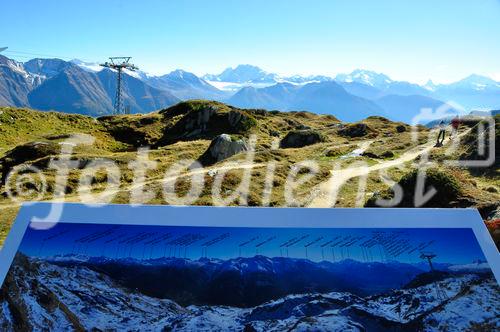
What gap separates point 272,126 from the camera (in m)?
58.8

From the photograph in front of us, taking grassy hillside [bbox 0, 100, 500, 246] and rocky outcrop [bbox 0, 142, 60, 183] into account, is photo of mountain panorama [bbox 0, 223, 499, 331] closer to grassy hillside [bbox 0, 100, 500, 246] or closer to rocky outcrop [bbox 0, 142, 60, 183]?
grassy hillside [bbox 0, 100, 500, 246]

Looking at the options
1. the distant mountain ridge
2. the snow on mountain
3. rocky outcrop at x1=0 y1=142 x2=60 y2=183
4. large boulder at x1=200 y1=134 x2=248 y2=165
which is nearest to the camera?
the snow on mountain

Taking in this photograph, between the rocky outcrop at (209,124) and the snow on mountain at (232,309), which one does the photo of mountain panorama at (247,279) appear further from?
the rocky outcrop at (209,124)

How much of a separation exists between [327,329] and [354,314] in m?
0.52

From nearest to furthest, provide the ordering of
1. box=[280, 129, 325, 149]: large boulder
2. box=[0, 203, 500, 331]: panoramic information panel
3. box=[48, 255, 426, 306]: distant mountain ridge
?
box=[0, 203, 500, 331]: panoramic information panel, box=[48, 255, 426, 306]: distant mountain ridge, box=[280, 129, 325, 149]: large boulder

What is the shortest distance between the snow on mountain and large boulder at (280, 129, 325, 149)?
134 ft

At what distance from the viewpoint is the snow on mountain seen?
626cm

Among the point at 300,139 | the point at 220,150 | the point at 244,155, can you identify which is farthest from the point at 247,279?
the point at 300,139

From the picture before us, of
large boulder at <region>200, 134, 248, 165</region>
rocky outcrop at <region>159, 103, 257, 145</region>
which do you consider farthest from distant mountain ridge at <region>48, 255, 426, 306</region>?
rocky outcrop at <region>159, 103, 257, 145</region>

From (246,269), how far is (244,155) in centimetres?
2930

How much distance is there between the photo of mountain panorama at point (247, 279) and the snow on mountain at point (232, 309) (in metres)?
0.01

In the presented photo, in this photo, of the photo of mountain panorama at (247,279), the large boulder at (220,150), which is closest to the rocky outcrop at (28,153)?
the large boulder at (220,150)

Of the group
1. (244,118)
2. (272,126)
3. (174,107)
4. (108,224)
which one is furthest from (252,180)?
(174,107)

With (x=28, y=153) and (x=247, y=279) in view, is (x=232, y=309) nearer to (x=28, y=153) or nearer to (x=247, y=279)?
(x=247, y=279)
